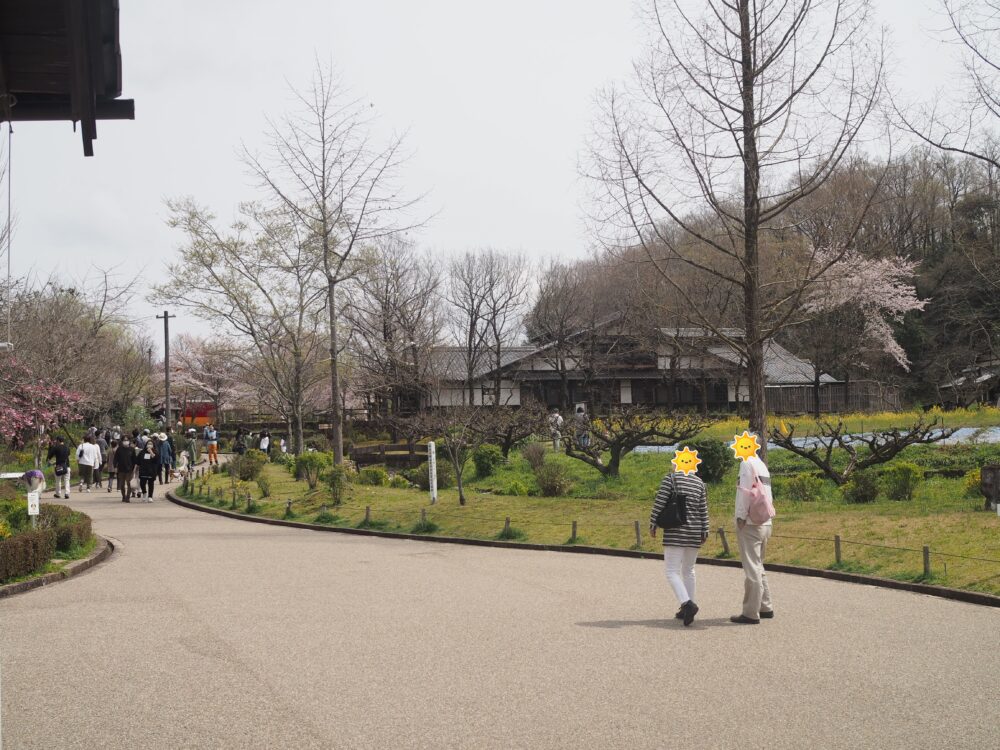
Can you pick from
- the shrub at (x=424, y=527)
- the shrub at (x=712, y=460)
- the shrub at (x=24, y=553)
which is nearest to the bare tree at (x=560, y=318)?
the shrub at (x=712, y=460)

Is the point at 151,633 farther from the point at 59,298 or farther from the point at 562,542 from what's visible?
the point at 59,298

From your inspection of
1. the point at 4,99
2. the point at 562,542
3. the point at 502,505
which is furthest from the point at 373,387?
the point at 4,99

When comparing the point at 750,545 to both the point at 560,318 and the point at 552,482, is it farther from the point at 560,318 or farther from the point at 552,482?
the point at 560,318

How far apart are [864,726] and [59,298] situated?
34438 mm

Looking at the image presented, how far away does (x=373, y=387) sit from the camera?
A: 42938 mm

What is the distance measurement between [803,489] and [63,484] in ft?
63.9

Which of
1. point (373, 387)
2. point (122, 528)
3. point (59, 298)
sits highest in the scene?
point (59, 298)

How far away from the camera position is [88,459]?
2930cm

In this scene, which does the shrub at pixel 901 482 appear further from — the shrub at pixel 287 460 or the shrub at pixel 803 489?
the shrub at pixel 287 460

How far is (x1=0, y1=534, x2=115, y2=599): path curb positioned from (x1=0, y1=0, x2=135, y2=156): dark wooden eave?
21.6ft

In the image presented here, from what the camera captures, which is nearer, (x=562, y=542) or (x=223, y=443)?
(x=562, y=542)

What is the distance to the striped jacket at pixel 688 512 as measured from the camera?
8859 millimetres

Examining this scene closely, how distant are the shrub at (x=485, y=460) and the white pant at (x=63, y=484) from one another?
36.4ft

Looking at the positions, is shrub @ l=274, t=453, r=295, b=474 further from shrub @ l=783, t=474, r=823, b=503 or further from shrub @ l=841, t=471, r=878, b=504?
shrub @ l=841, t=471, r=878, b=504
